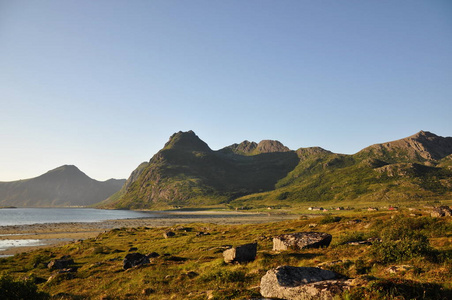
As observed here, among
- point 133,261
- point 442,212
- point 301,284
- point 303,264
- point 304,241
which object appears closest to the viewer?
point 301,284

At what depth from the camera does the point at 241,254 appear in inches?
907

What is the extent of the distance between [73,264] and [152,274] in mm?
24149

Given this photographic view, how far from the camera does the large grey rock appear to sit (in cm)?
1012

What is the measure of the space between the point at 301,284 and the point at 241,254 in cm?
1224

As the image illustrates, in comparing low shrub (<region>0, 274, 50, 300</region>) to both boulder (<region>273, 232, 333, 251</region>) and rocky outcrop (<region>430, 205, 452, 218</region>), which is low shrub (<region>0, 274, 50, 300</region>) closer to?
boulder (<region>273, 232, 333, 251</region>)

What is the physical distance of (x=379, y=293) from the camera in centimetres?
888

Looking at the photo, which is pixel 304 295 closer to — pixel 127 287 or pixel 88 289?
pixel 127 287

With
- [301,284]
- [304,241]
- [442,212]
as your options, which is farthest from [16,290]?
[442,212]

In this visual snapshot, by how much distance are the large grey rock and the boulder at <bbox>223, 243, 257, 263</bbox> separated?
10512 millimetres

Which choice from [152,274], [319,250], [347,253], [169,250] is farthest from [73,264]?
[347,253]

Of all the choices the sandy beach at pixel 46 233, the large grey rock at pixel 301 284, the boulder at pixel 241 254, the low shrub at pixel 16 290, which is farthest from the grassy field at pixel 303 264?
the sandy beach at pixel 46 233

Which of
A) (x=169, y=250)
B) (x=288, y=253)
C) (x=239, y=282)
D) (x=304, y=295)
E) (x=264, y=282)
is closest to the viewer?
(x=304, y=295)

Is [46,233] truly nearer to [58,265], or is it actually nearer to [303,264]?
[58,265]

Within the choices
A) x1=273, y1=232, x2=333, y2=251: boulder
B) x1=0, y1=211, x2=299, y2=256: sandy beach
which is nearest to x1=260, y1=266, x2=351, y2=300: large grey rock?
x1=273, y1=232, x2=333, y2=251: boulder
